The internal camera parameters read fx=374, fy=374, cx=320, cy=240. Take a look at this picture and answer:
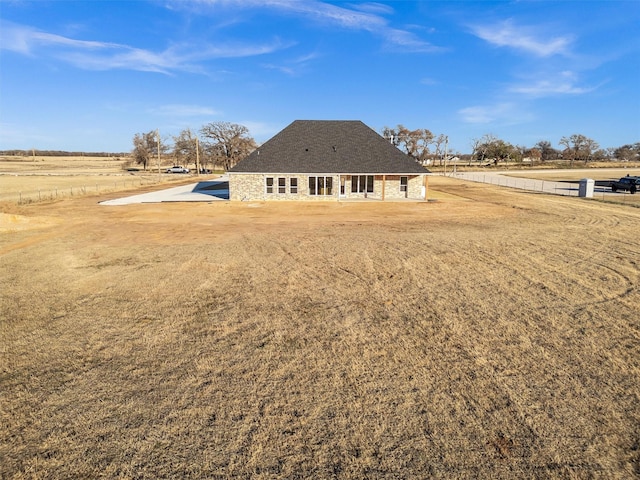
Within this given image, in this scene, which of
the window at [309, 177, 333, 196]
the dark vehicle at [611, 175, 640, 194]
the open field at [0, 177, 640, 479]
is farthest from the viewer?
the dark vehicle at [611, 175, 640, 194]

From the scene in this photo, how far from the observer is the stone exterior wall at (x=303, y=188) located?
1210 inches

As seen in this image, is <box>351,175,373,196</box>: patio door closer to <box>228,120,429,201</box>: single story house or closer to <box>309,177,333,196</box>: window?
<box>228,120,429,201</box>: single story house

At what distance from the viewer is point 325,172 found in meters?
30.6

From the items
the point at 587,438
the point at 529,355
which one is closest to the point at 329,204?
the point at 529,355

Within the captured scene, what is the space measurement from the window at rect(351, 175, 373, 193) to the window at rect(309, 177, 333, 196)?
2.04 meters

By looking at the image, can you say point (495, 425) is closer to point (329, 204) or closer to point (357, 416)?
point (357, 416)

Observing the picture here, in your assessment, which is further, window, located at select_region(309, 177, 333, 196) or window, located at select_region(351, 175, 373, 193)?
window, located at select_region(351, 175, 373, 193)

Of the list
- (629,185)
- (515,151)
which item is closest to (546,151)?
(515,151)

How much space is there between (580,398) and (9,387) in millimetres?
8473

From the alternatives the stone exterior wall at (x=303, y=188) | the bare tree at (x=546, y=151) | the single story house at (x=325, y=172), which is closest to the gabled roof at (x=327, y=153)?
the single story house at (x=325, y=172)

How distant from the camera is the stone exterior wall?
30734 millimetres

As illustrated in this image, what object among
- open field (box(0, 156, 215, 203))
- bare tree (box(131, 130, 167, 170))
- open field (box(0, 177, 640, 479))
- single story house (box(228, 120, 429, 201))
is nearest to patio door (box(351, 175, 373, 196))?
single story house (box(228, 120, 429, 201))

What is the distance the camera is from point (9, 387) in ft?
18.5

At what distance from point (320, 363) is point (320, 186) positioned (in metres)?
25.7
